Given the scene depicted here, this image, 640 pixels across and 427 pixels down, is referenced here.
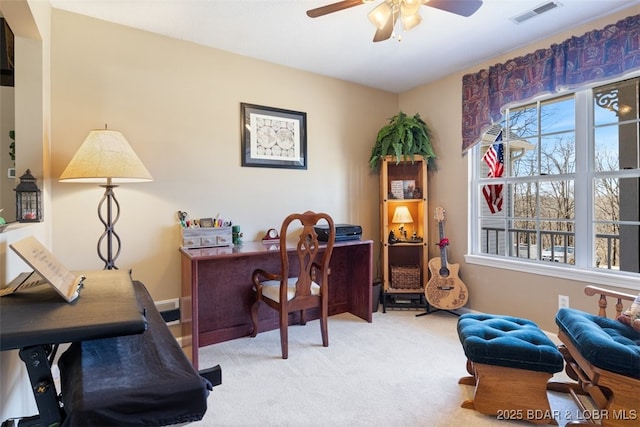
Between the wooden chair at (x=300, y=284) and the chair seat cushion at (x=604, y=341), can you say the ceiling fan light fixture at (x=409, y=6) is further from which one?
the chair seat cushion at (x=604, y=341)

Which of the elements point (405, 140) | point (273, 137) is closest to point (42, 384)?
point (273, 137)

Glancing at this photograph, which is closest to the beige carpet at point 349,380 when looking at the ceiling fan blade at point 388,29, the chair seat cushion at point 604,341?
the chair seat cushion at point 604,341

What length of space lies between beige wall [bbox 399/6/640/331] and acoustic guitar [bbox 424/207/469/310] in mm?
173

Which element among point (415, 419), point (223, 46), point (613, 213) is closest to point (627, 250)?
point (613, 213)

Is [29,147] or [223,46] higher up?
[223,46]

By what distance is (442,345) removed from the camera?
259 centimetres

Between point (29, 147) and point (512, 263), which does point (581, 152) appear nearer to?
point (512, 263)

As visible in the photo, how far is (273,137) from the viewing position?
3.09 meters

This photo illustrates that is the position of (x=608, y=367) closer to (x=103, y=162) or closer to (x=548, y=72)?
(x=548, y=72)

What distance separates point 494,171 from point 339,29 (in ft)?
6.44

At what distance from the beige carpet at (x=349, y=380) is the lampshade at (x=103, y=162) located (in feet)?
4.65

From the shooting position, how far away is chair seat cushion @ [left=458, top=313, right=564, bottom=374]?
1.63m

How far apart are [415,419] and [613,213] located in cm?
239

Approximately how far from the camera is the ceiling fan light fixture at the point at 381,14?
70.7 inches
